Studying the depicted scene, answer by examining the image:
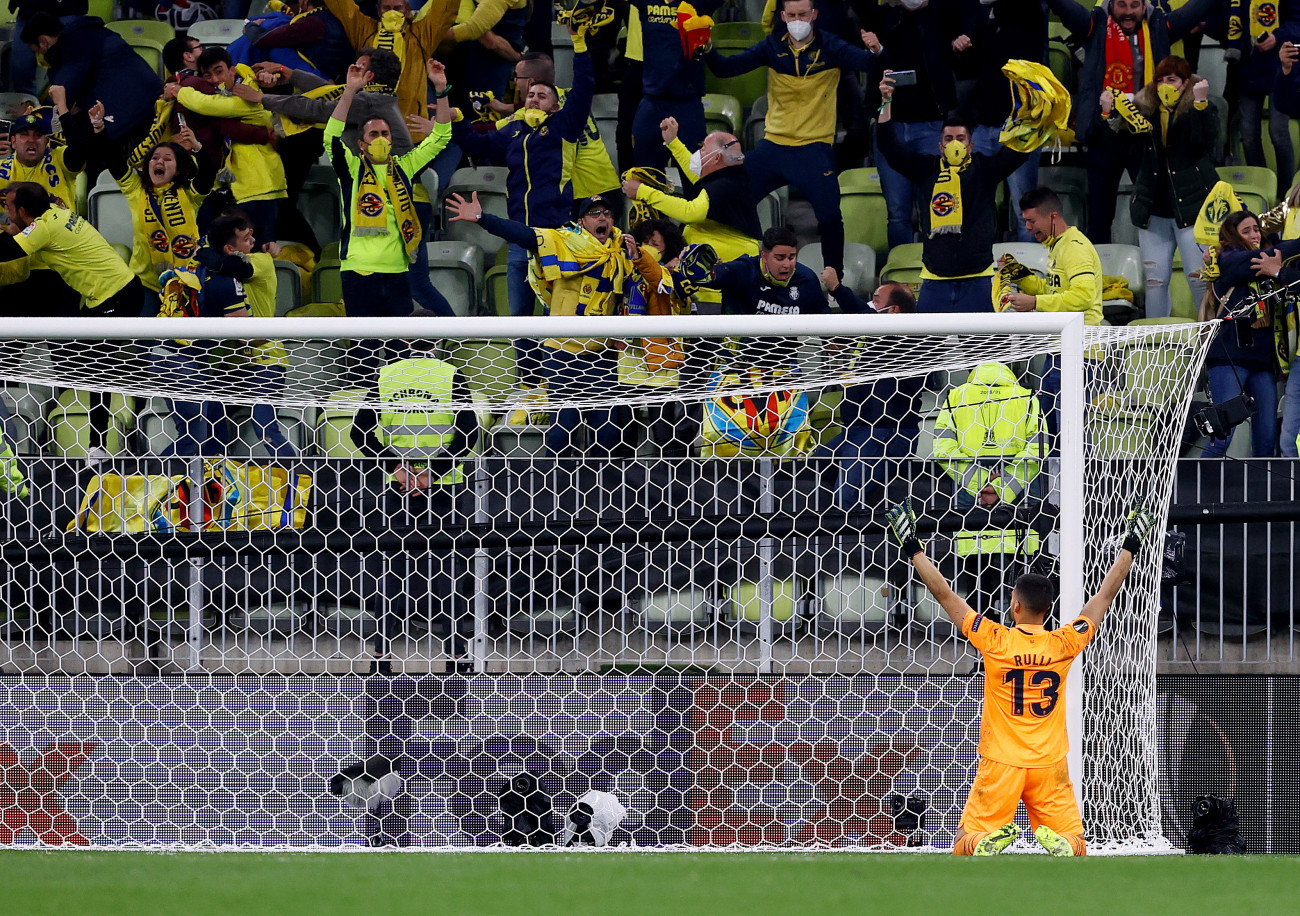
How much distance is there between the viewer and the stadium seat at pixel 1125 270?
6211mm

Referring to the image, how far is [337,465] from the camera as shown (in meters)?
4.84

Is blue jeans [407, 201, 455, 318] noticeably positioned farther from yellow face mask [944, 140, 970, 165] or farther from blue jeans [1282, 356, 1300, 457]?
blue jeans [1282, 356, 1300, 457]

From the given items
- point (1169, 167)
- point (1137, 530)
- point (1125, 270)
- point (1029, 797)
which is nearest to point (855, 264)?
point (1125, 270)

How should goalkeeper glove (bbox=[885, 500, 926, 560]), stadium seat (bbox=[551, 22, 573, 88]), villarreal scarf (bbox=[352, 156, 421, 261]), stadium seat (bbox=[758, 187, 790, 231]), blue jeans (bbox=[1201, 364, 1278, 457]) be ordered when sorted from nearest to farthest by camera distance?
1. goalkeeper glove (bbox=[885, 500, 926, 560])
2. blue jeans (bbox=[1201, 364, 1278, 457])
3. villarreal scarf (bbox=[352, 156, 421, 261])
4. stadium seat (bbox=[758, 187, 790, 231])
5. stadium seat (bbox=[551, 22, 573, 88])

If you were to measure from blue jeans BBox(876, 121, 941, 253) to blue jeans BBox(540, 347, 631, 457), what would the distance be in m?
1.96

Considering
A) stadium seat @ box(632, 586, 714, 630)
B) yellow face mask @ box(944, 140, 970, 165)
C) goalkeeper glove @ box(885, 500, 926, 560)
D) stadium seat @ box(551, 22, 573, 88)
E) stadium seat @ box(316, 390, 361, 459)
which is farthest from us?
stadium seat @ box(551, 22, 573, 88)

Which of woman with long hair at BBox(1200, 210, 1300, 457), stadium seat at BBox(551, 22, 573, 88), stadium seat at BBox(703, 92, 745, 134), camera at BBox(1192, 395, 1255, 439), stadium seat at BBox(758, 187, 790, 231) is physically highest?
stadium seat at BBox(551, 22, 573, 88)

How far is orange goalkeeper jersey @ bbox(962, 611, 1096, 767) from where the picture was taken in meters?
3.63

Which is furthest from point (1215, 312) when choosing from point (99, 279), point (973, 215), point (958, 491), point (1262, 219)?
point (99, 279)

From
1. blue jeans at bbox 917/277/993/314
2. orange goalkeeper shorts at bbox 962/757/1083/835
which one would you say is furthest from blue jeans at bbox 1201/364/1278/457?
orange goalkeeper shorts at bbox 962/757/1083/835

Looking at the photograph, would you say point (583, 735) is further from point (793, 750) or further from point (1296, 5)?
point (1296, 5)

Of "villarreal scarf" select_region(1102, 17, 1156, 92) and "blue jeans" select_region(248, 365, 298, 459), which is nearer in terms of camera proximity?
"blue jeans" select_region(248, 365, 298, 459)

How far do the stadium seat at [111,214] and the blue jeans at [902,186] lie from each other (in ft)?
11.8

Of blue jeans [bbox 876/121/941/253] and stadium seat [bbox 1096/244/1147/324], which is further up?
blue jeans [bbox 876/121/941/253]
